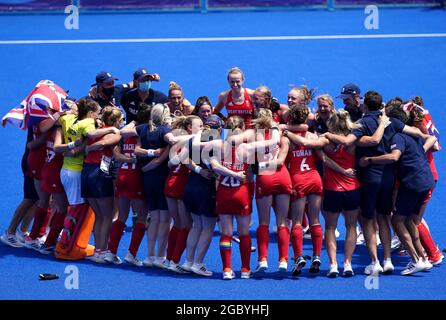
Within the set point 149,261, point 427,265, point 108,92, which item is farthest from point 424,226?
point 108,92

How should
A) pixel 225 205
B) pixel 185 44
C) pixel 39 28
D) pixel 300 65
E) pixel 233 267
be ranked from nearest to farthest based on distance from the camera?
pixel 225 205
pixel 233 267
pixel 300 65
pixel 185 44
pixel 39 28

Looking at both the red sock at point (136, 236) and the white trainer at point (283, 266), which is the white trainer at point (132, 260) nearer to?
the red sock at point (136, 236)

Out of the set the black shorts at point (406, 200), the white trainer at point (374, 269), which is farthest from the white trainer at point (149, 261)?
the black shorts at point (406, 200)

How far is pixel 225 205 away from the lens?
33.0ft

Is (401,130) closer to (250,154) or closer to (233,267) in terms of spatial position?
(250,154)

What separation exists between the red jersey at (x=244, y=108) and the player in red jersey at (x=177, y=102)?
0.48 metres

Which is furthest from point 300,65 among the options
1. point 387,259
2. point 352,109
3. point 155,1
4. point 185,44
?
point 387,259

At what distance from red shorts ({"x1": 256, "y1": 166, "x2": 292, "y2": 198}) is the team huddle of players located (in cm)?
1

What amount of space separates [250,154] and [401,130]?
65.7 inches

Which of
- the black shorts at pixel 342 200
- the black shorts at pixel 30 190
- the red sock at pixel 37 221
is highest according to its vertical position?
the black shorts at pixel 342 200

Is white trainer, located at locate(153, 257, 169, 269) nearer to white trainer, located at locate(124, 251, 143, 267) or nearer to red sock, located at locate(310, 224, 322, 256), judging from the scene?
white trainer, located at locate(124, 251, 143, 267)

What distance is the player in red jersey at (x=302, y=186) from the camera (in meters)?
10.3

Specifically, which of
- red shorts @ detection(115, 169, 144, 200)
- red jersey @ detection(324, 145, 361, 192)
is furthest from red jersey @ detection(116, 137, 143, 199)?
red jersey @ detection(324, 145, 361, 192)

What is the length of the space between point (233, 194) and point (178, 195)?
663 millimetres
